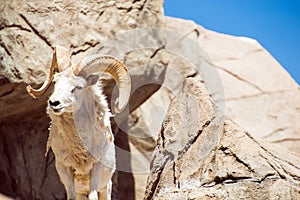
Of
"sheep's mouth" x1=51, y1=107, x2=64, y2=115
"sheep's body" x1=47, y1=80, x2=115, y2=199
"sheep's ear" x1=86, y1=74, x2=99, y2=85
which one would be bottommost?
"sheep's body" x1=47, y1=80, x2=115, y2=199

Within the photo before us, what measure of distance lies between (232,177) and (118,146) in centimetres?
506

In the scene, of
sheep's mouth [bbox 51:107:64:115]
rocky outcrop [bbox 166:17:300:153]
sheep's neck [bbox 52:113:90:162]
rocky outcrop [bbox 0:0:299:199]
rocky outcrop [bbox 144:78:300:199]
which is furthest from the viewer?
rocky outcrop [bbox 166:17:300:153]

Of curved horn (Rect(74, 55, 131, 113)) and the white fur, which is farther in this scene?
the white fur

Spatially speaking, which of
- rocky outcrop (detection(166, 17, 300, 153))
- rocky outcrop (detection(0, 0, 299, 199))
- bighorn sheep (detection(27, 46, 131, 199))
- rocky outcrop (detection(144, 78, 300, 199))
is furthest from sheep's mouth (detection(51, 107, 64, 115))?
rocky outcrop (detection(166, 17, 300, 153))

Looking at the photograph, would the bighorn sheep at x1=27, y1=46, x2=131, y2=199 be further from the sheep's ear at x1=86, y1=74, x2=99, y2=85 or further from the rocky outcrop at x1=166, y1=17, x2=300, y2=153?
the rocky outcrop at x1=166, y1=17, x2=300, y2=153

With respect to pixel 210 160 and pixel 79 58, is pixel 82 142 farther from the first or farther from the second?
pixel 79 58

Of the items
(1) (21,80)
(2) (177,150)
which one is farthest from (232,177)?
(1) (21,80)

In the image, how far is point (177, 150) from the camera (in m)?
4.67

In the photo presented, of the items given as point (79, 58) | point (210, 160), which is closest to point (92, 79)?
point (79, 58)

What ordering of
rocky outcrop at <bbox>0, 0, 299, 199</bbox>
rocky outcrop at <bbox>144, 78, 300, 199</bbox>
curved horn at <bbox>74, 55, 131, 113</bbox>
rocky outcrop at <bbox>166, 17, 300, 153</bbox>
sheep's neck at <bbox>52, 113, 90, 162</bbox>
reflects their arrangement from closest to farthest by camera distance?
1. rocky outcrop at <bbox>144, 78, 300, 199</bbox>
2. curved horn at <bbox>74, 55, 131, 113</bbox>
3. sheep's neck at <bbox>52, 113, 90, 162</bbox>
4. rocky outcrop at <bbox>0, 0, 299, 199</bbox>
5. rocky outcrop at <bbox>166, 17, 300, 153</bbox>

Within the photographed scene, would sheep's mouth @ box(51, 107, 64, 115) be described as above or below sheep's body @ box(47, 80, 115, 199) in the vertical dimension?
above

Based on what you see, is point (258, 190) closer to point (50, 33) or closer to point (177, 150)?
point (177, 150)

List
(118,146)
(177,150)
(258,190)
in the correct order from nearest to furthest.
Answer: (258,190) → (177,150) → (118,146)

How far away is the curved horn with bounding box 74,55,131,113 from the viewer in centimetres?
565
